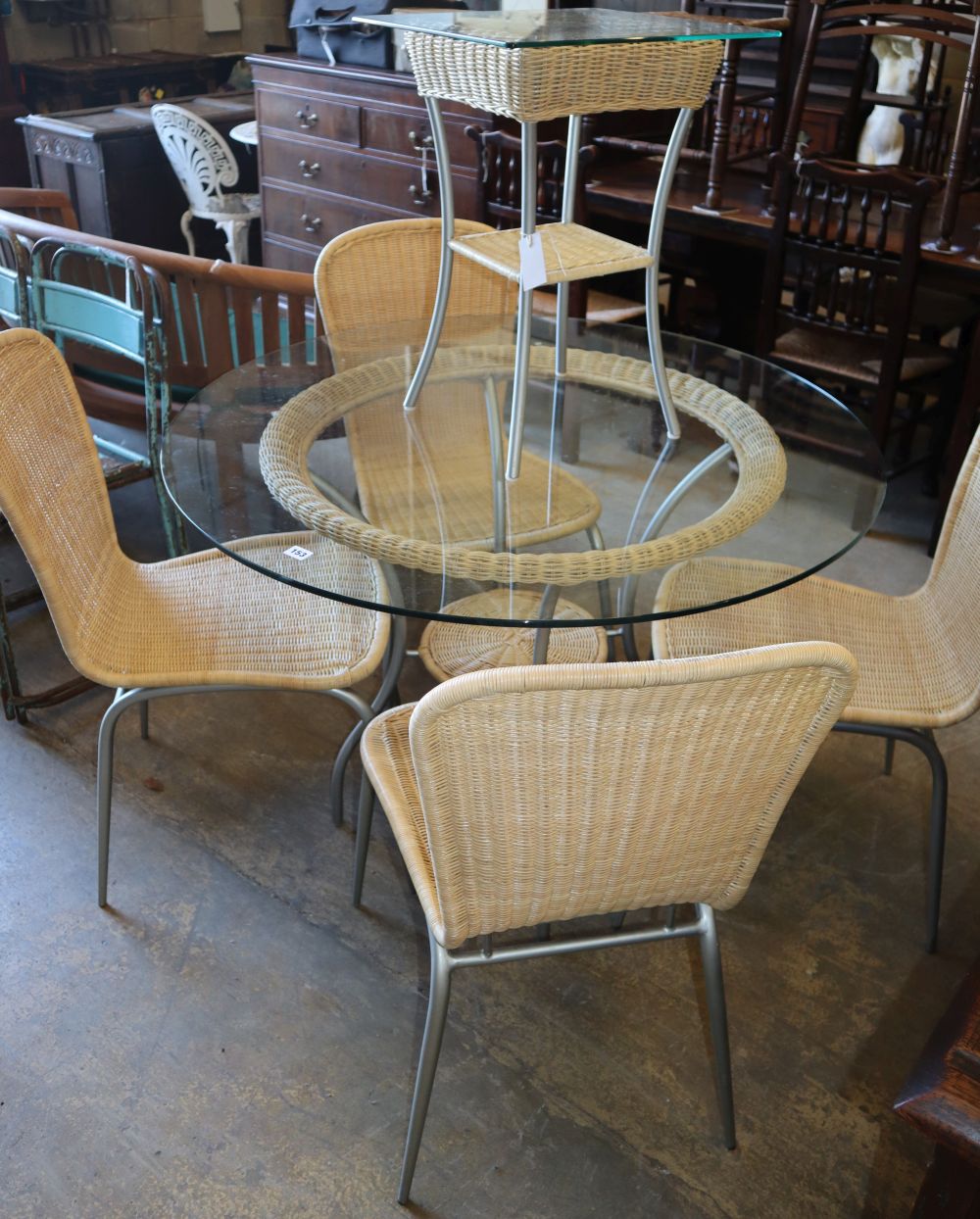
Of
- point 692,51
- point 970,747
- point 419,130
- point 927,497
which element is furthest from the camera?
point 419,130

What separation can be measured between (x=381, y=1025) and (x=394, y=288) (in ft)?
5.04

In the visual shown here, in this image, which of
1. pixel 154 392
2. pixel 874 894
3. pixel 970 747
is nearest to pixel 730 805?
pixel 874 894

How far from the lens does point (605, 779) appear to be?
1.19 metres

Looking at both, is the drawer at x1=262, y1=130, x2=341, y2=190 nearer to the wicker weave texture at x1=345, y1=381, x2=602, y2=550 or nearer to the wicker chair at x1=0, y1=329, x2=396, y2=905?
the wicker weave texture at x1=345, y1=381, x2=602, y2=550

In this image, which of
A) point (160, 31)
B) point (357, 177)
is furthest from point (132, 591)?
point (160, 31)

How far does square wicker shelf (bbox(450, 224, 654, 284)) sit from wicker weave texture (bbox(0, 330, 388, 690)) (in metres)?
0.54

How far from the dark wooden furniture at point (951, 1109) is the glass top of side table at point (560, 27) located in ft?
4.21

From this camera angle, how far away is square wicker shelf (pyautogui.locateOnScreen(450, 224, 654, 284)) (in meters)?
1.77

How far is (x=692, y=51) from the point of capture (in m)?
1.69

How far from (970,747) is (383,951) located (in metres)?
1.30

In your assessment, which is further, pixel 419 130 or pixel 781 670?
pixel 419 130

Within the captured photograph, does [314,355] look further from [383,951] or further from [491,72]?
[383,951]

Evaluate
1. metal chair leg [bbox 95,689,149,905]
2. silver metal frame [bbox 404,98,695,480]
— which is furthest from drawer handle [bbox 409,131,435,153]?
metal chair leg [bbox 95,689,149,905]

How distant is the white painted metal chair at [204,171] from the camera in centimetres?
429
